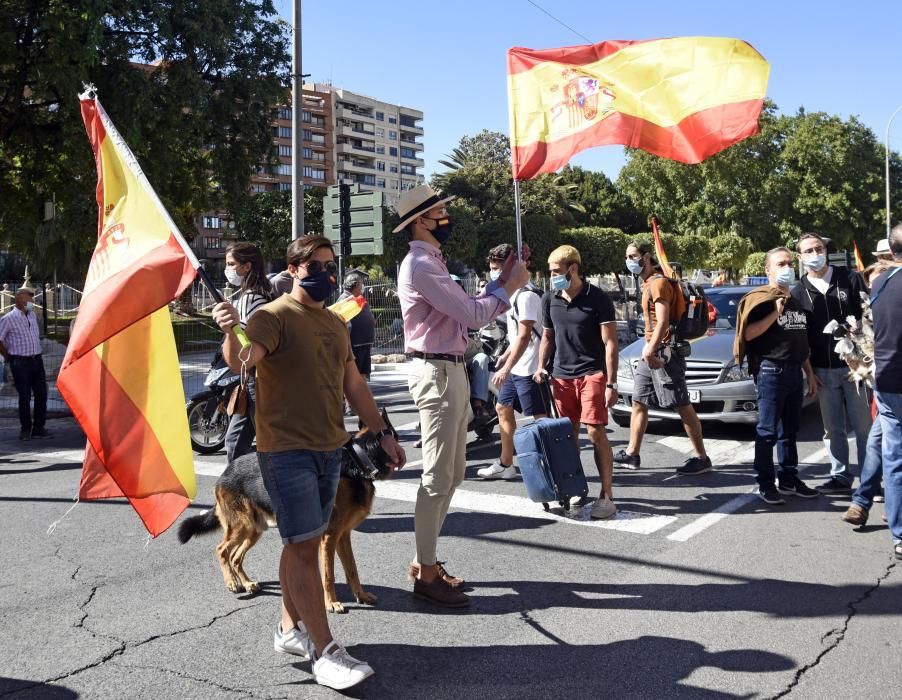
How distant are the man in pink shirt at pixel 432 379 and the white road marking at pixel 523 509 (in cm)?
183

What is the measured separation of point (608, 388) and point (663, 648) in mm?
2776

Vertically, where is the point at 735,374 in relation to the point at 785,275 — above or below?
below

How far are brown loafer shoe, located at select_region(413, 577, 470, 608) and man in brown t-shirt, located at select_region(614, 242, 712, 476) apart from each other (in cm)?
356

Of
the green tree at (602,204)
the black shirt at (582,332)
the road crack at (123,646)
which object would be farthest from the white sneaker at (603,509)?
the green tree at (602,204)

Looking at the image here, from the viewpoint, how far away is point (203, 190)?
80.8 ft

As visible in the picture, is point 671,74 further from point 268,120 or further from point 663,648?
point 268,120

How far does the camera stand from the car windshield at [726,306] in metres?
10.9

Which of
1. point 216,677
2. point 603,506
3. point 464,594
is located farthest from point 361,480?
point 603,506

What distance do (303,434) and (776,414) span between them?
13.9 feet

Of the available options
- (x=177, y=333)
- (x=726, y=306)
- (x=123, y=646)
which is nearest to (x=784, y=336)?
(x=123, y=646)

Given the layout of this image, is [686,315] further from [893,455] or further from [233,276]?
[233,276]

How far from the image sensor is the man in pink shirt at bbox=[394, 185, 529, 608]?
4520mm

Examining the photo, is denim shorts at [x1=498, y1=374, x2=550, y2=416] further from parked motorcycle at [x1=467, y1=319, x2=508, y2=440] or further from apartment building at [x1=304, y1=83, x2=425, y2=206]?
apartment building at [x1=304, y1=83, x2=425, y2=206]

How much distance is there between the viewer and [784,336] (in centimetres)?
652
